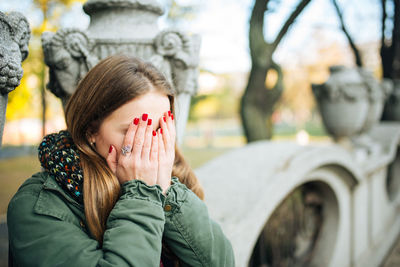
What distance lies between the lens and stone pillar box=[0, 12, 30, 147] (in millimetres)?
1306

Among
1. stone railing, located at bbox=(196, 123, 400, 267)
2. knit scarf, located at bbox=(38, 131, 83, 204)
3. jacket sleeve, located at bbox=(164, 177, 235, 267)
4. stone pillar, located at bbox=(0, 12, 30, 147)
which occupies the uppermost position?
stone pillar, located at bbox=(0, 12, 30, 147)

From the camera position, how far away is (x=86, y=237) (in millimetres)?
1281

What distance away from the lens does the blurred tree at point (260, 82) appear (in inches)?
203

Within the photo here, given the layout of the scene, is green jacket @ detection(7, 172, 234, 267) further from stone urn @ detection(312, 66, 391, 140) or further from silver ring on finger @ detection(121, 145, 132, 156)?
stone urn @ detection(312, 66, 391, 140)

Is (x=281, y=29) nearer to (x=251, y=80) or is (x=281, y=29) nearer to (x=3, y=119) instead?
(x=251, y=80)

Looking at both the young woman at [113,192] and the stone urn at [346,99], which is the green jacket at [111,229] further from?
the stone urn at [346,99]

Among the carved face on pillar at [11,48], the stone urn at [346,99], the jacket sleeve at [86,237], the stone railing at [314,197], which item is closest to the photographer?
the jacket sleeve at [86,237]

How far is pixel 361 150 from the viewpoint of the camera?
5.05 m

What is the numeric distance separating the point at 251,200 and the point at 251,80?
323 cm

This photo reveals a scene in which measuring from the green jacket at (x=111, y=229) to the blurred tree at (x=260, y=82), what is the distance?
13.7 feet

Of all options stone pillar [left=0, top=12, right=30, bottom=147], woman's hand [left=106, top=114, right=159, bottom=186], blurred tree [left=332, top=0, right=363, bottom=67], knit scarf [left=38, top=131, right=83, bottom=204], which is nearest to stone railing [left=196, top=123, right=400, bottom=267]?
woman's hand [left=106, top=114, right=159, bottom=186]

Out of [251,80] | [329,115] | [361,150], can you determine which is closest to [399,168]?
[361,150]

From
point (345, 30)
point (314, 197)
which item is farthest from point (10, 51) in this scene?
point (345, 30)

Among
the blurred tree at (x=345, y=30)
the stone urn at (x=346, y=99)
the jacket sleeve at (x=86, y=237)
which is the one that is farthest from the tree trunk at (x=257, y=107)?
the jacket sleeve at (x=86, y=237)
